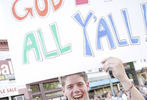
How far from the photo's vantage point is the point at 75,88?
2.06 m

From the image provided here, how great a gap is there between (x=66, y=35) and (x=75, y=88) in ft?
1.35

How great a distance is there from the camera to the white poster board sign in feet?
6.75

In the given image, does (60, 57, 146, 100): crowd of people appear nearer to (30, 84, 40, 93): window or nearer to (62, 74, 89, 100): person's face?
(62, 74, 89, 100): person's face

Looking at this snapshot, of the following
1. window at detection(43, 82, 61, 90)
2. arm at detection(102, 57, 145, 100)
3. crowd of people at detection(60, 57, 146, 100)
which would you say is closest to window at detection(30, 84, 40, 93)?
window at detection(43, 82, 61, 90)

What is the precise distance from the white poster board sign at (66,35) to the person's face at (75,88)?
11cm

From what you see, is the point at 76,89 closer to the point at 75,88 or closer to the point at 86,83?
the point at 75,88

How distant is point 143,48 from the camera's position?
221 centimetres

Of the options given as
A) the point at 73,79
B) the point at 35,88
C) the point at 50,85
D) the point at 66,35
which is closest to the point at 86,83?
the point at 73,79

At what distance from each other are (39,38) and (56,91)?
590 inches

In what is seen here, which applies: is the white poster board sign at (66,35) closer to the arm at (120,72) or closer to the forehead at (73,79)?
the forehead at (73,79)

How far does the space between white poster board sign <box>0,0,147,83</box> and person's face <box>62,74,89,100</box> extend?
11 centimetres

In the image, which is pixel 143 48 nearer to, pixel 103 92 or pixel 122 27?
pixel 122 27

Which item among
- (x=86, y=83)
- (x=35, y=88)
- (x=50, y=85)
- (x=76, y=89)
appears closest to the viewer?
(x=76, y=89)

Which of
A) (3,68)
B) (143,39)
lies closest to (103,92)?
(3,68)
